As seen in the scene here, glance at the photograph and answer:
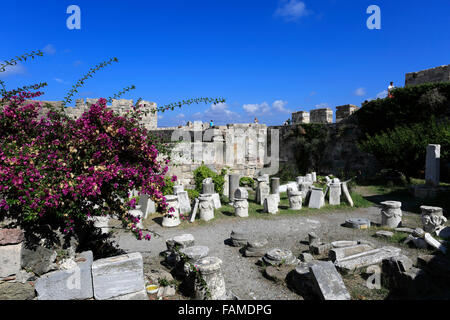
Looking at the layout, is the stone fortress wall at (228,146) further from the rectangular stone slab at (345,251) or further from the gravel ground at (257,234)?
the rectangular stone slab at (345,251)

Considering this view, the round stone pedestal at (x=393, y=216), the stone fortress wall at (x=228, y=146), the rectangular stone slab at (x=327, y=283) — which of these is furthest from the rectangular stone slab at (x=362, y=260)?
the stone fortress wall at (x=228, y=146)

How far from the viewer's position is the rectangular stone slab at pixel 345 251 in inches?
203

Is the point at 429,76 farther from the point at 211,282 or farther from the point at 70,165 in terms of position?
the point at 70,165

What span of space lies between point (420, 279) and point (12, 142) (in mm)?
5720

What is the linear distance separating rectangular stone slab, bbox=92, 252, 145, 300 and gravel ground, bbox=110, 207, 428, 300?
1.73 metres

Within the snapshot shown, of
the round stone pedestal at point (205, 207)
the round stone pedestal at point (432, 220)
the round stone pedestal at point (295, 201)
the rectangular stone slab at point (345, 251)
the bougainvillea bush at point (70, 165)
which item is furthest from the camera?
the round stone pedestal at point (295, 201)

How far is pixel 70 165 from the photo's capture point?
309cm

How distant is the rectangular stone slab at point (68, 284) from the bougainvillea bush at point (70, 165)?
477 mm

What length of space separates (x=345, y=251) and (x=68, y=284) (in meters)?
4.61

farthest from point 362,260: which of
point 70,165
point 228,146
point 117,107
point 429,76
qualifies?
point 429,76

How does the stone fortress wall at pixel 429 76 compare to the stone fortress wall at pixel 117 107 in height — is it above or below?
above

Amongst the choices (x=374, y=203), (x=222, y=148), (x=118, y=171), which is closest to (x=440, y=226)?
(x=374, y=203)

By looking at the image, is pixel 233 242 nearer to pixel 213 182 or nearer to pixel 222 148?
pixel 213 182
